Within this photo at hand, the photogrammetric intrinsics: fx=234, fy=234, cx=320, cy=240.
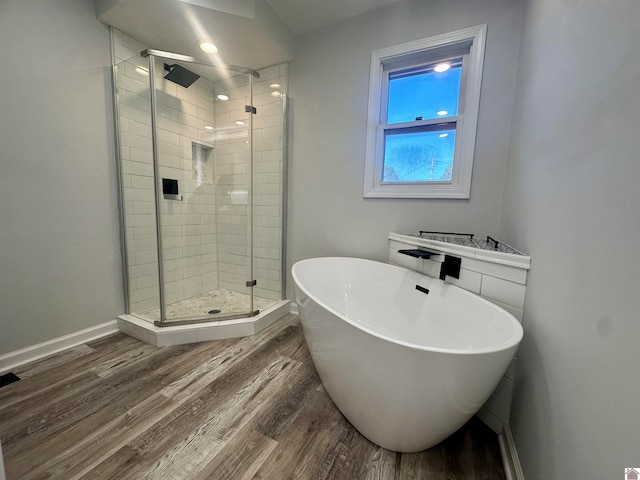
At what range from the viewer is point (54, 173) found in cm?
158

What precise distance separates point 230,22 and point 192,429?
253 cm

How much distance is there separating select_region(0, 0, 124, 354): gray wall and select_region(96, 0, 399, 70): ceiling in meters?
0.29

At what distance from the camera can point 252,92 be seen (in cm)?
222

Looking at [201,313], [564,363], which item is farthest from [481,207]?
[201,313]

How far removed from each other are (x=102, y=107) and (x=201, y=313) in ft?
5.92

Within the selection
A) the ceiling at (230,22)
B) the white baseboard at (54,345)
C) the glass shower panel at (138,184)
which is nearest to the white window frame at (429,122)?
the ceiling at (230,22)

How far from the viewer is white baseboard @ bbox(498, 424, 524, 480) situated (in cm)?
89

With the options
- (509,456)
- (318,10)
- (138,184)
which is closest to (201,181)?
(138,184)

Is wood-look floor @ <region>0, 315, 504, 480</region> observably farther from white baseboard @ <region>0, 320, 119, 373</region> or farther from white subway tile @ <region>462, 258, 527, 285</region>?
white subway tile @ <region>462, 258, 527, 285</region>

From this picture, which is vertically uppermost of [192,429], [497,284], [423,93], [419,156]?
[423,93]

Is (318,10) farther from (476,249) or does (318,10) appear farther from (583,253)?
(583,253)

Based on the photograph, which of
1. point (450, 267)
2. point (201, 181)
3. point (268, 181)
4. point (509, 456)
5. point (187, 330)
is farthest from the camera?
point (201, 181)

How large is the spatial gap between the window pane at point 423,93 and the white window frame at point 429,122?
2.0 inches

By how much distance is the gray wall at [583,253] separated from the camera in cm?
50
